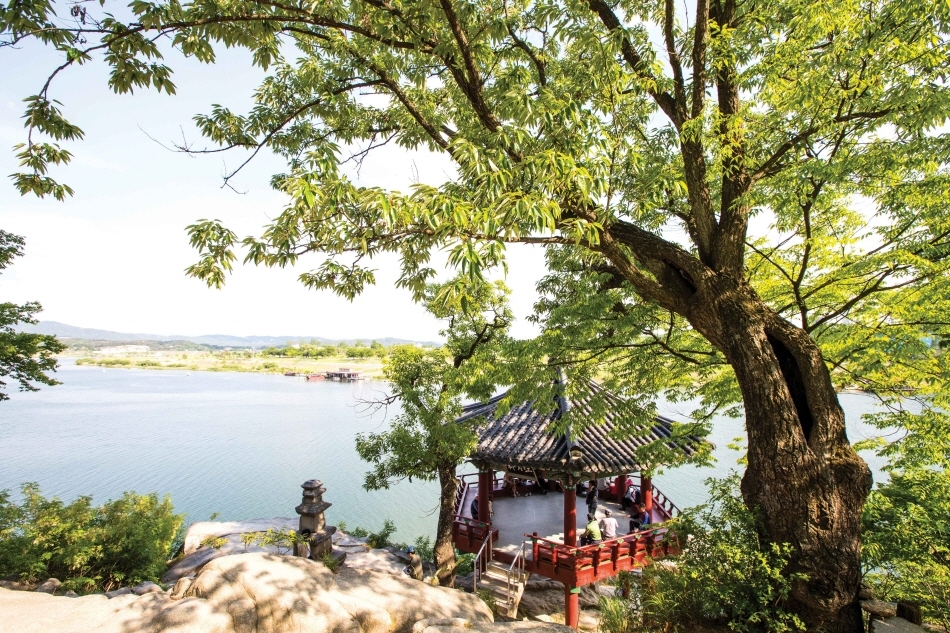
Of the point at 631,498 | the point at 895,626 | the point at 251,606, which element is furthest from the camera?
the point at 631,498

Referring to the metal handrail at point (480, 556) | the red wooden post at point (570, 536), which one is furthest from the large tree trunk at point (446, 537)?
the red wooden post at point (570, 536)

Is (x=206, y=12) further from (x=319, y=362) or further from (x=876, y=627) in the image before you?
(x=319, y=362)

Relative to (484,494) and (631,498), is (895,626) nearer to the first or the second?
(484,494)

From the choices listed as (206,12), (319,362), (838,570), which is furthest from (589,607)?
(319,362)

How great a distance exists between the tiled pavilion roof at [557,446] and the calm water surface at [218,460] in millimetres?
1268

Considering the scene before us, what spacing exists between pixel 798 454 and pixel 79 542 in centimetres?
993

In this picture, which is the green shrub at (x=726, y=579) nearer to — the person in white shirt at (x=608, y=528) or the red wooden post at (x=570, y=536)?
the red wooden post at (x=570, y=536)

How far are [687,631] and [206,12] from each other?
6.50 metres

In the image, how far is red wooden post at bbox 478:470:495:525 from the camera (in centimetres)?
972

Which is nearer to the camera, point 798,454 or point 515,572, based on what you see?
point 798,454

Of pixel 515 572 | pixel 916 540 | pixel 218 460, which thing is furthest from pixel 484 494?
pixel 218 460

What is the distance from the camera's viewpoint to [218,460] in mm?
20344

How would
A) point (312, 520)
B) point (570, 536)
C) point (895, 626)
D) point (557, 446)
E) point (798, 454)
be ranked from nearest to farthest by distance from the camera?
point (798, 454), point (895, 626), point (312, 520), point (570, 536), point (557, 446)

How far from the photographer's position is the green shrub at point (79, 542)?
23.0 feet
